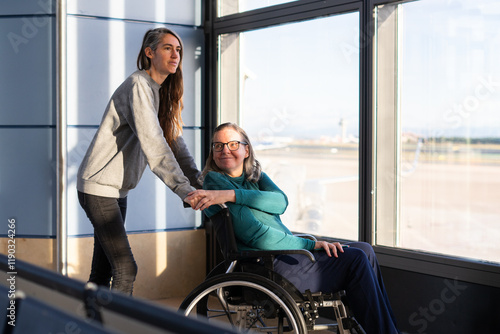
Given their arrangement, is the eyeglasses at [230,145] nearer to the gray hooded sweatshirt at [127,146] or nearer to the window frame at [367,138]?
the gray hooded sweatshirt at [127,146]

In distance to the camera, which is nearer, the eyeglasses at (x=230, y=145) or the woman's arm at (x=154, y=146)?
the woman's arm at (x=154, y=146)

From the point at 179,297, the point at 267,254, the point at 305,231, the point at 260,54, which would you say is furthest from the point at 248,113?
the point at 267,254

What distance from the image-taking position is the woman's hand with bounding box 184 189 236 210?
228cm

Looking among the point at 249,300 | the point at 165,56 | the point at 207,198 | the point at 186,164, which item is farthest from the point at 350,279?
the point at 165,56

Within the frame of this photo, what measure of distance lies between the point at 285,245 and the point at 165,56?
0.85 metres

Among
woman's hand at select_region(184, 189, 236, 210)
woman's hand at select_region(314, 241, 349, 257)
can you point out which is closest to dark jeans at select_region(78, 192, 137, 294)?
woman's hand at select_region(184, 189, 236, 210)

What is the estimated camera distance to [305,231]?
3.77 metres

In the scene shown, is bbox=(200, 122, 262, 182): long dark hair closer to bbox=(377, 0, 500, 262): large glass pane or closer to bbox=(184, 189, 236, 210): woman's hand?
bbox=(184, 189, 236, 210): woman's hand

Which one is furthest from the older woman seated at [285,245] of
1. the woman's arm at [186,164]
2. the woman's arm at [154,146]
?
Result: the woman's arm at [186,164]

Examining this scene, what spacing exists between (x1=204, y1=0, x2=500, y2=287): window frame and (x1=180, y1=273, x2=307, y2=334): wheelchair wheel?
99cm

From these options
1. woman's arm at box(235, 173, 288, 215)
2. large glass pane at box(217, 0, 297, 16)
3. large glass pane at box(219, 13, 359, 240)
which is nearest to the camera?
woman's arm at box(235, 173, 288, 215)

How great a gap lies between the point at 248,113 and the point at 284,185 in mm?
547

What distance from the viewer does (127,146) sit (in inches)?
98.6

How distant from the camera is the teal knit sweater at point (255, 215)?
237 cm
